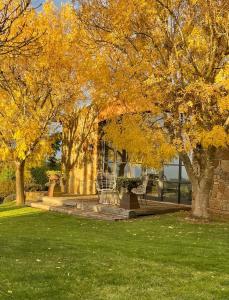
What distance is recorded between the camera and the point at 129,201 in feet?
53.6

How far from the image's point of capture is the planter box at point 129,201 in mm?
16333

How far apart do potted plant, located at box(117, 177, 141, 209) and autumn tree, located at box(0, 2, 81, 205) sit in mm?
3796

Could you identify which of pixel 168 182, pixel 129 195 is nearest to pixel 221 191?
pixel 129 195

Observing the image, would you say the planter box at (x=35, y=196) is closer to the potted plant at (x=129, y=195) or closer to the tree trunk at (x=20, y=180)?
the tree trunk at (x=20, y=180)

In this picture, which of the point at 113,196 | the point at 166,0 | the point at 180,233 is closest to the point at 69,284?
the point at 180,233

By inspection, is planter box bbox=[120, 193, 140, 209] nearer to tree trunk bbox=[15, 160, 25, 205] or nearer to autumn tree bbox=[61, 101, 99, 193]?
tree trunk bbox=[15, 160, 25, 205]

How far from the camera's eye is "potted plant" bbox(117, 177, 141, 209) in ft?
53.8

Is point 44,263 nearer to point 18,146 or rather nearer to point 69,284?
point 69,284

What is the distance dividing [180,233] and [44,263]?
5.06 meters

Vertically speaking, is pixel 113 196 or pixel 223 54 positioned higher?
pixel 223 54

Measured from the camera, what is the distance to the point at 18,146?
1766 cm

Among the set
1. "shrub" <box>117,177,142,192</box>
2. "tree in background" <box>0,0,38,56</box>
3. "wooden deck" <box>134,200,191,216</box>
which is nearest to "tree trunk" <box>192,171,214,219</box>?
"wooden deck" <box>134,200,191,216</box>

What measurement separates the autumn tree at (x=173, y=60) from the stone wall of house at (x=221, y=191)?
2.12 meters

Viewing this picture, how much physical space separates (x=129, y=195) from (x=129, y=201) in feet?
0.68
